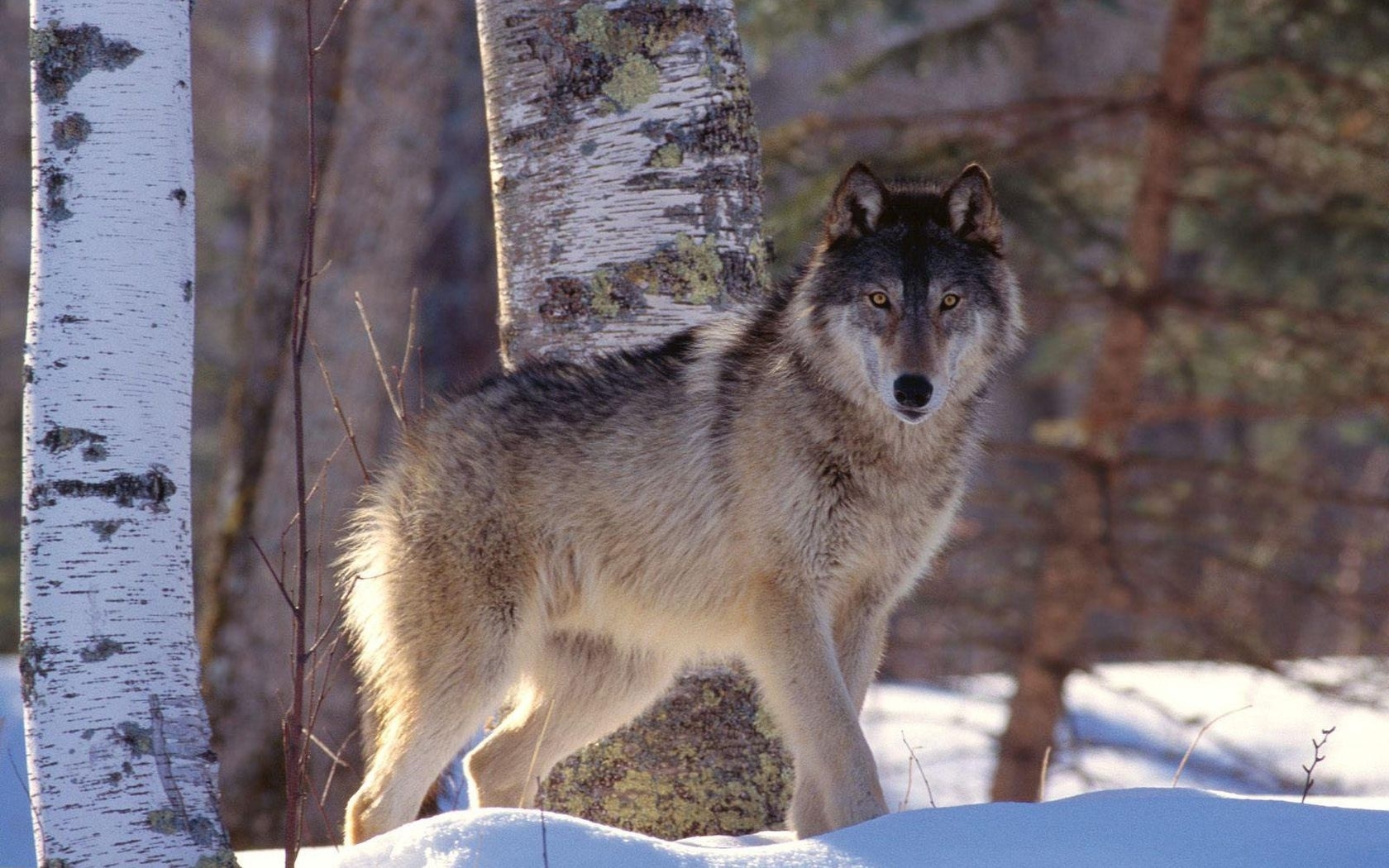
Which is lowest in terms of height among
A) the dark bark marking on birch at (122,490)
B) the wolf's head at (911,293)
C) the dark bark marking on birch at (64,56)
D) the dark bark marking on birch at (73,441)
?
the dark bark marking on birch at (122,490)

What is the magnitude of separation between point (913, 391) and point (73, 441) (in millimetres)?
2225

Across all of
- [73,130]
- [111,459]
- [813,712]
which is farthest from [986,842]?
[73,130]

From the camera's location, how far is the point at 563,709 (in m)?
4.59

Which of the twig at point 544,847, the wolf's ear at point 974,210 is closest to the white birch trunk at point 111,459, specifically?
the twig at point 544,847

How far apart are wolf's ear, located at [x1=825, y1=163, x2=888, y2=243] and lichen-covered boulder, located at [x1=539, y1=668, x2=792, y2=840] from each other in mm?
1627

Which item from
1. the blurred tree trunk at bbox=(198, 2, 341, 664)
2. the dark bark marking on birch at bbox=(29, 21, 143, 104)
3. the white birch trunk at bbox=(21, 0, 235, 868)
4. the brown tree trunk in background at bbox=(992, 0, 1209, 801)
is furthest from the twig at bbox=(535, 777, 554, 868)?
the brown tree trunk in background at bbox=(992, 0, 1209, 801)

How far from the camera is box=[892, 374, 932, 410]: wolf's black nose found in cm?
392

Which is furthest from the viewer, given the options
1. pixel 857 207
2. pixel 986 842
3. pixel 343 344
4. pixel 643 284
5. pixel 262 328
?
pixel 343 344

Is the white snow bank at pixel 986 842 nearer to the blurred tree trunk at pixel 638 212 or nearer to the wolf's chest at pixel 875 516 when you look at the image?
the wolf's chest at pixel 875 516

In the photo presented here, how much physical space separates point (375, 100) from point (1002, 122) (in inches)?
180

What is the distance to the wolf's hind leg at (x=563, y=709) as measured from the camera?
180 inches

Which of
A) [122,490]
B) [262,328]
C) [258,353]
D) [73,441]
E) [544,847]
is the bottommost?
[544,847]

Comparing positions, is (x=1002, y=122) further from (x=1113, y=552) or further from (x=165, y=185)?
(x=165, y=185)

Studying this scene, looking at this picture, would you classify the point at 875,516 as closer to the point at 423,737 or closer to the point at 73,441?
the point at 423,737
